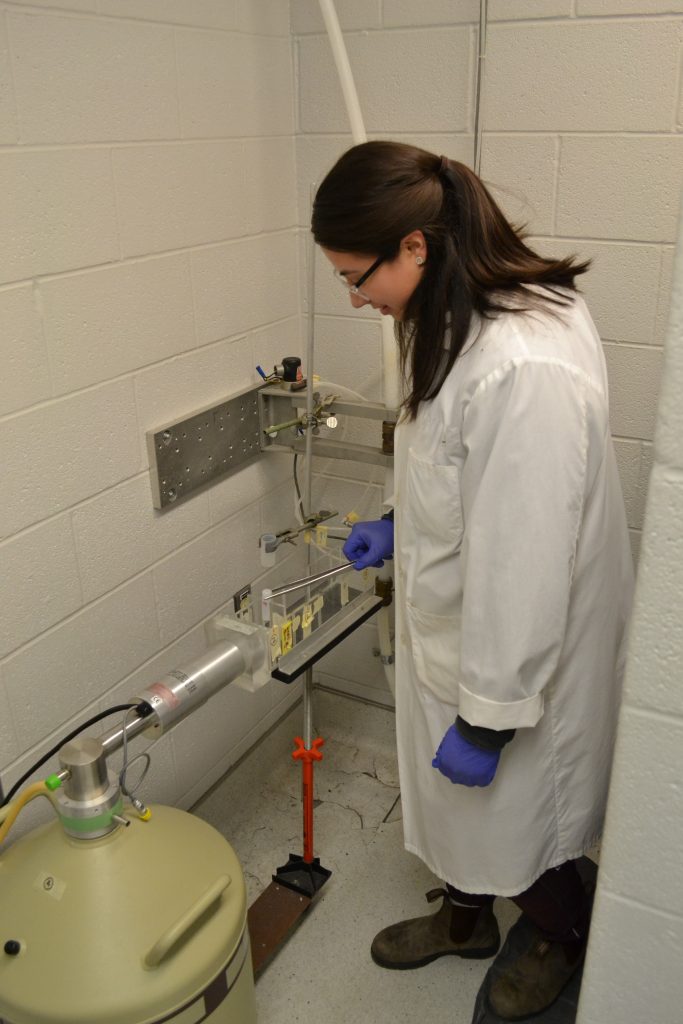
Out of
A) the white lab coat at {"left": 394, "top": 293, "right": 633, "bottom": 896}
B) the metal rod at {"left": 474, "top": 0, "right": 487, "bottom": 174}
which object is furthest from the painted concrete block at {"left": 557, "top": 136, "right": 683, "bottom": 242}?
the white lab coat at {"left": 394, "top": 293, "right": 633, "bottom": 896}

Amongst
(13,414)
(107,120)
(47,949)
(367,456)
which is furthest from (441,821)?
(107,120)

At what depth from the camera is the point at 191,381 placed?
1.85 meters

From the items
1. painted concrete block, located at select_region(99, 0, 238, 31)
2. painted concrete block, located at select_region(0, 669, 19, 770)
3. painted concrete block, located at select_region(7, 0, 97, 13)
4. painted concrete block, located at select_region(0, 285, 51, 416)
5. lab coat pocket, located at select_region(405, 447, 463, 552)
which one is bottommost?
painted concrete block, located at select_region(0, 669, 19, 770)

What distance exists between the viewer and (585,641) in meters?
1.39

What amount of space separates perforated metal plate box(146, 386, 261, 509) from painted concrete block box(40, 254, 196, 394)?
0.16 meters

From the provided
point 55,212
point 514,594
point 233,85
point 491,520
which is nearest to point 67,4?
point 55,212

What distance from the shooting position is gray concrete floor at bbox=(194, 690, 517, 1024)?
5.73ft

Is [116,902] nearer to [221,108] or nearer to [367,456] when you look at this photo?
[367,456]

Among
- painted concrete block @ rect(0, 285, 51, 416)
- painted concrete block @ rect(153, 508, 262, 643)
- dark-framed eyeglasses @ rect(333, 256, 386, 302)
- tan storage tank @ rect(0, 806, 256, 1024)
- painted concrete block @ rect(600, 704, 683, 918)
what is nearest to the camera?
painted concrete block @ rect(600, 704, 683, 918)

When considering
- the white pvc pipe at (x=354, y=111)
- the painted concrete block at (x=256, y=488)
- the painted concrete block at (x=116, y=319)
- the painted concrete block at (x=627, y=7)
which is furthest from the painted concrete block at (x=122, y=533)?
the painted concrete block at (x=627, y=7)

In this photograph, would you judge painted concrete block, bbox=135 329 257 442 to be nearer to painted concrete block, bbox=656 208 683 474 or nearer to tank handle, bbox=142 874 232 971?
tank handle, bbox=142 874 232 971

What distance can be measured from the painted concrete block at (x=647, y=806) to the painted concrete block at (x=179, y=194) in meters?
1.24

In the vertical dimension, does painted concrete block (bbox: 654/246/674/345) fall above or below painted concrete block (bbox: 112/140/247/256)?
below

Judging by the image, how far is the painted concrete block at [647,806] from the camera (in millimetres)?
874
